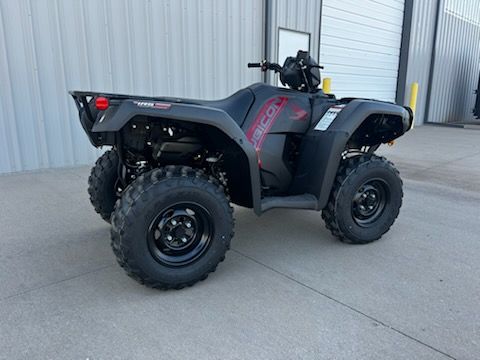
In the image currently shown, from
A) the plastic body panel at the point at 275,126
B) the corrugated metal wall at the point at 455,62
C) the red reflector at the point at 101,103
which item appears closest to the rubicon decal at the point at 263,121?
the plastic body panel at the point at 275,126

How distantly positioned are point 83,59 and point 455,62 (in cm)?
1425

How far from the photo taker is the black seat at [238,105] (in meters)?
2.86

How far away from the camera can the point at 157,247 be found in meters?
2.37

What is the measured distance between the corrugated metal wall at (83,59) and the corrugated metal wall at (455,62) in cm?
985

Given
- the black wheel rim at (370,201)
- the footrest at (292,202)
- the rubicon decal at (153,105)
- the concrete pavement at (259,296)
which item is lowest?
the concrete pavement at (259,296)

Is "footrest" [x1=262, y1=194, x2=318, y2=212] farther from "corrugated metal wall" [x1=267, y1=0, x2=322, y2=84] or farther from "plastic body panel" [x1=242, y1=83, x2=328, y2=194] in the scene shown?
"corrugated metal wall" [x1=267, y1=0, x2=322, y2=84]

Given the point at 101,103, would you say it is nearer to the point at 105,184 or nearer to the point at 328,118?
the point at 105,184

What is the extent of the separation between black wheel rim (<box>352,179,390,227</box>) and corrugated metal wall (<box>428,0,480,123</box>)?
40.0 ft

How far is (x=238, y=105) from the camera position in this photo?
9.49 feet

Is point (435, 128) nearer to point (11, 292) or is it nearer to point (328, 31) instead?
point (328, 31)

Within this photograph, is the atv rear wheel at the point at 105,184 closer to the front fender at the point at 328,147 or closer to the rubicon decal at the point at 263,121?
the rubicon decal at the point at 263,121

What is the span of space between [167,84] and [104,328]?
501cm

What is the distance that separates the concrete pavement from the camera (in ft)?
6.22

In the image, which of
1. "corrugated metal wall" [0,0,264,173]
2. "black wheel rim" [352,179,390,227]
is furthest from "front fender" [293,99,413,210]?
"corrugated metal wall" [0,0,264,173]
